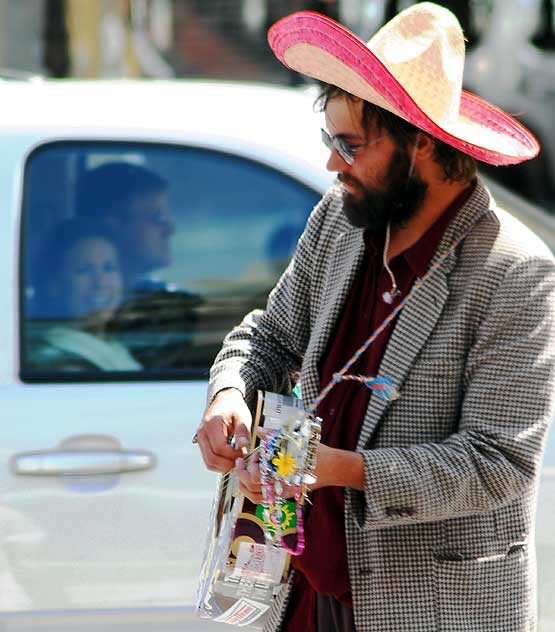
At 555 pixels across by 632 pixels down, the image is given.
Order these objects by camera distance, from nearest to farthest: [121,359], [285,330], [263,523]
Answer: [263,523] < [285,330] < [121,359]

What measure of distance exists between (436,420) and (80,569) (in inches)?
43.3

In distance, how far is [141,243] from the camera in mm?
3039

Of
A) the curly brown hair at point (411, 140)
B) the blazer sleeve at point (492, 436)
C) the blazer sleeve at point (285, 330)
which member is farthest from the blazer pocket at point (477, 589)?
the curly brown hair at point (411, 140)

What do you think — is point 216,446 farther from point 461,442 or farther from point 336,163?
point 336,163

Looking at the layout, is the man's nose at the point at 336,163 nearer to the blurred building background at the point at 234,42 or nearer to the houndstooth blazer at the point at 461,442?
the houndstooth blazer at the point at 461,442

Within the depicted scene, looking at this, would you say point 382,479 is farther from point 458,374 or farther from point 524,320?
point 524,320

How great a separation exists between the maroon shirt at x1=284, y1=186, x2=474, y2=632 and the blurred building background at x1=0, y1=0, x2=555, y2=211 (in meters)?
4.29

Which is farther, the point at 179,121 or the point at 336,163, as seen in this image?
the point at 179,121

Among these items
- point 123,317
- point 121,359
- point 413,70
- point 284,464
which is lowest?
point 284,464

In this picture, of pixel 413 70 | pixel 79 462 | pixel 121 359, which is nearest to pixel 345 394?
pixel 413 70

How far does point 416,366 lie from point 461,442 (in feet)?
0.52

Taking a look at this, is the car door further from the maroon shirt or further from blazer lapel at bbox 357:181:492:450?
blazer lapel at bbox 357:181:492:450

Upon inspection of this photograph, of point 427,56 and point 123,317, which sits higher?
point 427,56

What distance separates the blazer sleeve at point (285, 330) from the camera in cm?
236
